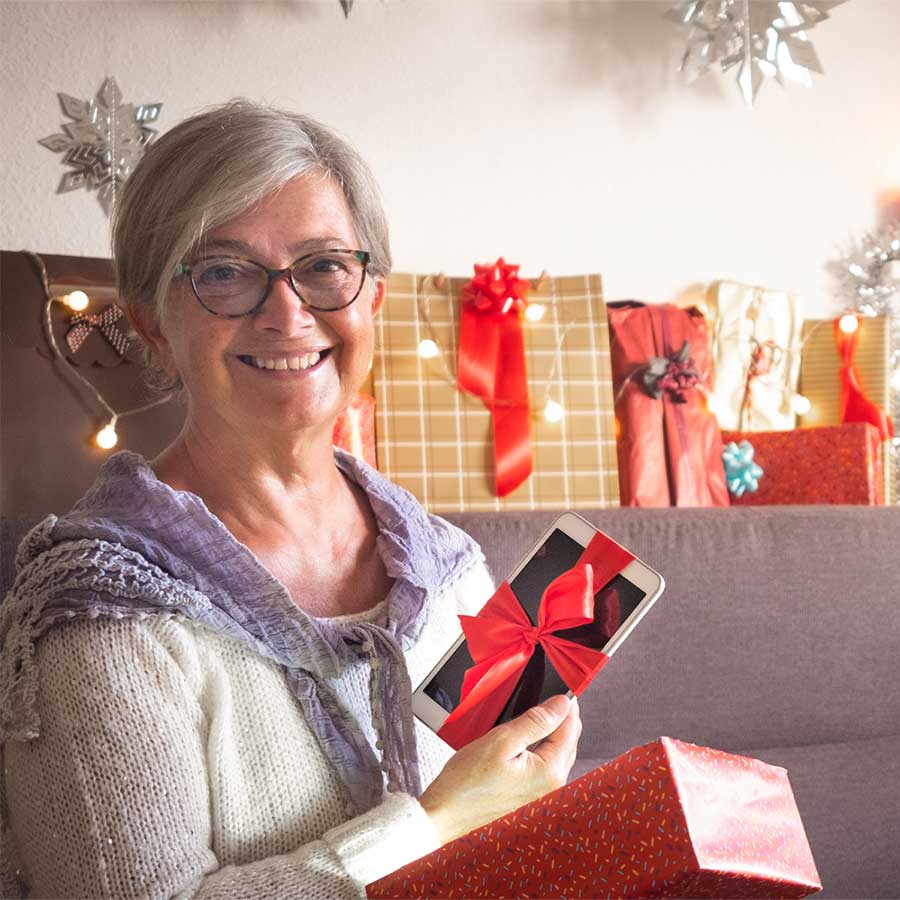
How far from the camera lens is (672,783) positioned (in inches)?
28.0

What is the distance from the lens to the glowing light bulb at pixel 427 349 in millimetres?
1832

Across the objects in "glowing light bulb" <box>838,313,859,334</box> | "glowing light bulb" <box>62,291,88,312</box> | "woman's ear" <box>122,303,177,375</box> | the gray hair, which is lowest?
"glowing light bulb" <box>838,313,859,334</box>

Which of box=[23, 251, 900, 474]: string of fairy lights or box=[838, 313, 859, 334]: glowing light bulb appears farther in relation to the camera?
box=[838, 313, 859, 334]: glowing light bulb

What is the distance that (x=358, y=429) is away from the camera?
1741 millimetres

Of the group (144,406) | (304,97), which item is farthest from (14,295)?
(304,97)

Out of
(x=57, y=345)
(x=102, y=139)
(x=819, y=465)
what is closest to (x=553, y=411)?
(x=819, y=465)

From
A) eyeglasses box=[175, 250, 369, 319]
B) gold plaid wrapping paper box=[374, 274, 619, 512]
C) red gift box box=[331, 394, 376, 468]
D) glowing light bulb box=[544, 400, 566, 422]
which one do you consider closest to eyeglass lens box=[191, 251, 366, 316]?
eyeglasses box=[175, 250, 369, 319]

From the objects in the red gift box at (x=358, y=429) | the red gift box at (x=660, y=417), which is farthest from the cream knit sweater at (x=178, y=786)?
the red gift box at (x=660, y=417)

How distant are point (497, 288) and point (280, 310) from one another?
94 cm

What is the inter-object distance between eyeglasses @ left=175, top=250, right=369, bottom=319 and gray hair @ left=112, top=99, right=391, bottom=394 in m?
0.02

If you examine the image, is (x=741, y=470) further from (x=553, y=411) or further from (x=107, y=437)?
(x=107, y=437)

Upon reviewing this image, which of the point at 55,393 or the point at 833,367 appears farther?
the point at 833,367

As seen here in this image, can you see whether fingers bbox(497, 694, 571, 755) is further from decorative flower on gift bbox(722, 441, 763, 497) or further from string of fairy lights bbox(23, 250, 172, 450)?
decorative flower on gift bbox(722, 441, 763, 497)

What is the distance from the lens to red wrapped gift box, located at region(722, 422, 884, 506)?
1904mm
